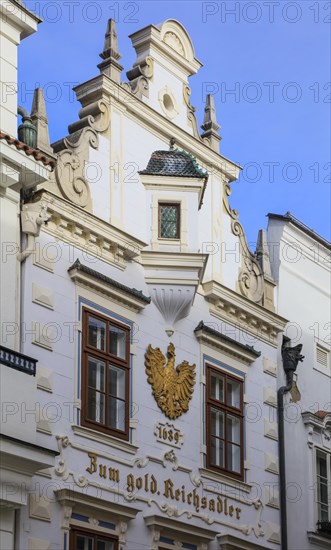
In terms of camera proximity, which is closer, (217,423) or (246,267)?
(217,423)

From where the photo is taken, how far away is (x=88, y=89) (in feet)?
80.0

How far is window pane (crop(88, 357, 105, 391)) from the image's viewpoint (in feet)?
72.5

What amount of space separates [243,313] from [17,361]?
24.4ft

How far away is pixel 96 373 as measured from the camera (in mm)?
22250

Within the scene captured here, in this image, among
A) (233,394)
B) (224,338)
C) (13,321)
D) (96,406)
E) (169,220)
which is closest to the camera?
(13,321)

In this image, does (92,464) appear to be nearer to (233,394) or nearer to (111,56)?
(233,394)

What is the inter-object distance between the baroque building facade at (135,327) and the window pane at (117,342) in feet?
0.08

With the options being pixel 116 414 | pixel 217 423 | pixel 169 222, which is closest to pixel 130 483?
pixel 116 414

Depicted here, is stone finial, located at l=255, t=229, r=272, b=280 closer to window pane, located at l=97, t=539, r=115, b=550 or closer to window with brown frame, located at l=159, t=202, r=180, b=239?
window with brown frame, located at l=159, t=202, r=180, b=239

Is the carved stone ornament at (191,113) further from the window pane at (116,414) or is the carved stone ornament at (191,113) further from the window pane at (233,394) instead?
the window pane at (116,414)

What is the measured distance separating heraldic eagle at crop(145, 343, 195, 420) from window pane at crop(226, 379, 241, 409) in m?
1.30

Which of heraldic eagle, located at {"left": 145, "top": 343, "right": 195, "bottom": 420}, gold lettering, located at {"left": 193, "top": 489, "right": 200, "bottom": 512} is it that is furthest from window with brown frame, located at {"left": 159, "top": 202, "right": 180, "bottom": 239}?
gold lettering, located at {"left": 193, "top": 489, "right": 200, "bottom": 512}

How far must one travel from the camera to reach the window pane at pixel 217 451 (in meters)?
24.3

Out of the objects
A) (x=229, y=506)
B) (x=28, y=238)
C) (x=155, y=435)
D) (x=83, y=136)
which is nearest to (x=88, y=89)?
(x=83, y=136)
